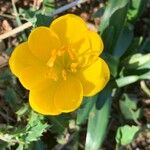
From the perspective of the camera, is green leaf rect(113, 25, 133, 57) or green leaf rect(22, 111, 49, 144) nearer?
green leaf rect(22, 111, 49, 144)

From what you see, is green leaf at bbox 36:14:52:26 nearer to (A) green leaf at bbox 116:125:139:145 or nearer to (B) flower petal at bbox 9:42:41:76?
(B) flower petal at bbox 9:42:41:76

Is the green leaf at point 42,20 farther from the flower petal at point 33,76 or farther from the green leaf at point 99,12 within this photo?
the green leaf at point 99,12

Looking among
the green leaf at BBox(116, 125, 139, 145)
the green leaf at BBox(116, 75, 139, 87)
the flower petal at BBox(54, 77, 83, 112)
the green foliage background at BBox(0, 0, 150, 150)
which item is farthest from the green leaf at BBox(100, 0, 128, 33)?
the green leaf at BBox(116, 125, 139, 145)

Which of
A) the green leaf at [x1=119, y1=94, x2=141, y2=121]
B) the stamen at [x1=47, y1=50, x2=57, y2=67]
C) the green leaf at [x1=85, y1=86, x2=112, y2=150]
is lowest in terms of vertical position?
the green leaf at [x1=119, y1=94, x2=141, y2=121]

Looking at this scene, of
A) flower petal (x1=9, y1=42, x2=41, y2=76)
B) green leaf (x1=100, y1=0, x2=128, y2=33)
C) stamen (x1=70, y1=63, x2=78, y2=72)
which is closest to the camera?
flower petal (x1=9, y1=42, x2=41, y2=76)

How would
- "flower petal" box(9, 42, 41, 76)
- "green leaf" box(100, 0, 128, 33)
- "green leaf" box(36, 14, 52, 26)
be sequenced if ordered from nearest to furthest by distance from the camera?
"flower petal" box(9, 42, 41, 76), "green leaf" box(36, 14, 52, 26), "green leaf" box(100, 0, 128, 33)

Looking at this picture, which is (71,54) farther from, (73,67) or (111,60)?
(111,60)

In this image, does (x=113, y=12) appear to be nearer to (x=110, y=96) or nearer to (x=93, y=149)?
(x=110, y=96)

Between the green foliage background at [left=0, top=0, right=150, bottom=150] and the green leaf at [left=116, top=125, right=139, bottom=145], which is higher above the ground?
the green foliage background at [left=0, top=0, right=150, bottom=150]
